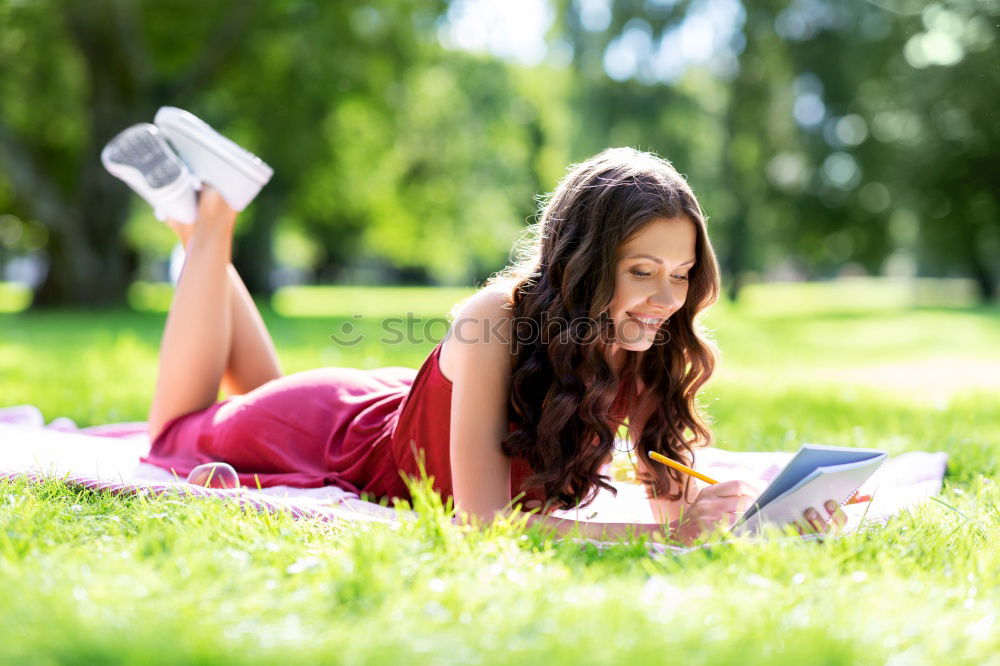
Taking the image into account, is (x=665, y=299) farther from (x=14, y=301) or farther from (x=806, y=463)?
(x=14, y=301)

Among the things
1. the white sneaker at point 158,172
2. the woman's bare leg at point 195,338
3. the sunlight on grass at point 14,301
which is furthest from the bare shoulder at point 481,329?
the sunlight on grass at point 14,301

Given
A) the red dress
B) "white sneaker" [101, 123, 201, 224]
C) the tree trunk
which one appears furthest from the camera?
the tree trunk

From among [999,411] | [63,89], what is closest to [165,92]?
[63,89]

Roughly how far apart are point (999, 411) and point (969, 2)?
16122 millimetres

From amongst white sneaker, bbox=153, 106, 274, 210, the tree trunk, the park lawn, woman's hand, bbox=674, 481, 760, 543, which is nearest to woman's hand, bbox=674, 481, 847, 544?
woman's hand, bbox=674, 481, 760, 543

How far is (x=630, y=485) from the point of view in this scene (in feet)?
11.3

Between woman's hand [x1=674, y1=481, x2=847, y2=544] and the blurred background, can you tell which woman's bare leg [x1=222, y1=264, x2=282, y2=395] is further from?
the blurred background

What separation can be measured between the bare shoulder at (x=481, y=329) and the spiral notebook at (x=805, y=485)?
0.79m

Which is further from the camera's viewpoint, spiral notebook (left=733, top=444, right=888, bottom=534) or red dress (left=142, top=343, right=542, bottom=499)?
red dress (left=142, top=343, right=542, bottom=499)

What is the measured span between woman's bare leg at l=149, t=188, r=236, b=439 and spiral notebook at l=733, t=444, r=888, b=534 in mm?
2146

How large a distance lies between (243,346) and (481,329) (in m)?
1.58

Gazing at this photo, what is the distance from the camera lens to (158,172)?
3.75 m

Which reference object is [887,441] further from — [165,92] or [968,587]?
[165,92]

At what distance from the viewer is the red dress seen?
9.99 ft
